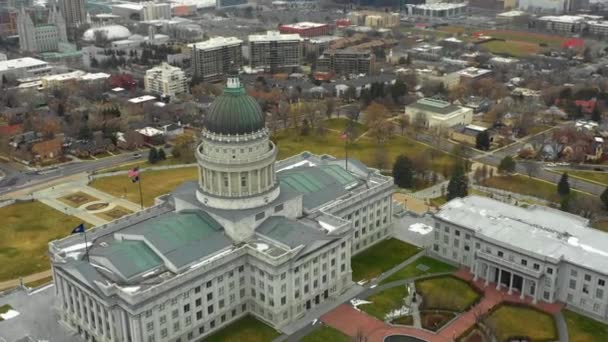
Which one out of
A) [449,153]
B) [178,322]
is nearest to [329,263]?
[178,322]

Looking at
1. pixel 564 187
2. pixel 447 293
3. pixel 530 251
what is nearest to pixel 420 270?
pixel 447 293

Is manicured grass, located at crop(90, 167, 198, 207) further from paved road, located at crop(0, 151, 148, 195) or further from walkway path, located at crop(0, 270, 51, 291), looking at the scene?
walkway path, located at crop(0, 270, 51, 291)

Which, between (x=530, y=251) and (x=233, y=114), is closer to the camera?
(x=233, y=114)

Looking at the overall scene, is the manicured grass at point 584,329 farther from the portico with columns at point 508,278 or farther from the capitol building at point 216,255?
the capitol building at point 216,255

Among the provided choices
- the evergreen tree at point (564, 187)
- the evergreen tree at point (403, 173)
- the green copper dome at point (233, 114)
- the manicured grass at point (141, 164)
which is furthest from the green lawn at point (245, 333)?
the manicured grass at point (141, 164)

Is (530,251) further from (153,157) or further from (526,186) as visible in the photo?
(153,157)

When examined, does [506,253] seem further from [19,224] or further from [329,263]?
[19,224]

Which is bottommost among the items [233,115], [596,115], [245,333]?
[245,333]

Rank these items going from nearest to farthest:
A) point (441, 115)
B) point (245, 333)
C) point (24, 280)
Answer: point (245, 333)
point (24, 280)
point (441, 115)
